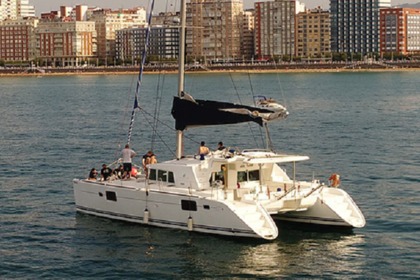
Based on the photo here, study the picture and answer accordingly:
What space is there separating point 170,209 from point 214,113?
9.92ft

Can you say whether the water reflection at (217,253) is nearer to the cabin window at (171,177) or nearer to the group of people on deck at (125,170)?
the cabin window at (171,177)

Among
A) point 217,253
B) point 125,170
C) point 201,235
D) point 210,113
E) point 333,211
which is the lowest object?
point 217,253

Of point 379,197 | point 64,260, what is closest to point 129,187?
point 64,260

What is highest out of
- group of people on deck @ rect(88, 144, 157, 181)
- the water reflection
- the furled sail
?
the furled sail

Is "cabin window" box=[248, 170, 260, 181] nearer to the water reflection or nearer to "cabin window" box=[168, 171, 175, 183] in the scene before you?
the water reflection

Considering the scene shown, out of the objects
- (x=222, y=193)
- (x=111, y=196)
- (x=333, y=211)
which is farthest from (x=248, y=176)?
(x=111, y=196)

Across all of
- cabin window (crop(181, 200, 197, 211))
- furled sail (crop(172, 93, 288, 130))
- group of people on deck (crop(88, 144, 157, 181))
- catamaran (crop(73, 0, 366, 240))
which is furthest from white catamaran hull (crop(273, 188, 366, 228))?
group of people on deck (crop(88, 144, 157, 181))

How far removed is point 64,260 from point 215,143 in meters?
28.2

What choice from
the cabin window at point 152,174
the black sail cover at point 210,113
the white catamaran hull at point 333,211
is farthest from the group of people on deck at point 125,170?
the white catamaran hull at point 333,211

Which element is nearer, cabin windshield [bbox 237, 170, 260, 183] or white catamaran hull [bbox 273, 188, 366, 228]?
white catamaran hull [bbox 273, 188, 366, 228]

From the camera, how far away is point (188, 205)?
24.2 metres

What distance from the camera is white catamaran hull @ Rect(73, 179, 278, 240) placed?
23.3 meters

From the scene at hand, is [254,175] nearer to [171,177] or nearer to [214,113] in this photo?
[214,113]

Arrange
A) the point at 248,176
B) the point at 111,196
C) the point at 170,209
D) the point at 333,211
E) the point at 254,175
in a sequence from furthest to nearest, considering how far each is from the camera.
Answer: the point at 111,196 < the point at 254,175 < the point at 248,176 < the point at 170,209 < the point at 333,211
